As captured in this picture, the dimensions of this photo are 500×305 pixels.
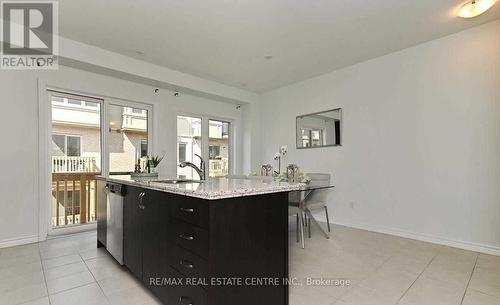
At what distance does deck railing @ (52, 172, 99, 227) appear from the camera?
3609 millimetres

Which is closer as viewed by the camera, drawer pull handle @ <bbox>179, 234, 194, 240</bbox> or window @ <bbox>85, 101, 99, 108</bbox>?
drawer pull handle @ <bbox>179, 234, 194, 240</bbox>

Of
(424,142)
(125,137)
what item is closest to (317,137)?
(424,142)

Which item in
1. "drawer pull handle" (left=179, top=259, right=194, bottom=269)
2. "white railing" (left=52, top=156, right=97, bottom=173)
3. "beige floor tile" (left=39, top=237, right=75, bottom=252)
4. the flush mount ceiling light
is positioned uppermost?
the flush mount ceiling light

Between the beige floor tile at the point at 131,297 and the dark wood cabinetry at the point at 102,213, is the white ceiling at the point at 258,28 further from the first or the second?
the beige floor tile at the point at 131,297

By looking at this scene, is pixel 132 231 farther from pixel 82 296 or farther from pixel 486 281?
pixel 486 281

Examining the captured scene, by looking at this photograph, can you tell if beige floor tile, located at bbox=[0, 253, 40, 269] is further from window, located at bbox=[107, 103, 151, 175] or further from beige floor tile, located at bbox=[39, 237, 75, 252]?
window, located at bbox=[107, 103, 151, 175]

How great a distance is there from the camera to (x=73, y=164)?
373 centimetres

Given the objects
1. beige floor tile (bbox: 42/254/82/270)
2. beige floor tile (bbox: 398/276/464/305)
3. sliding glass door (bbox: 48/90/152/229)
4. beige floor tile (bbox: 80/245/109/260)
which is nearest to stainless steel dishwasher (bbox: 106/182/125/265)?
beige floor tile (bbox: 80/245/109/260)

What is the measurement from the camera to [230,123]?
5820 millimetres

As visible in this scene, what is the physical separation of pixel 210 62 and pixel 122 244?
9.44 ft

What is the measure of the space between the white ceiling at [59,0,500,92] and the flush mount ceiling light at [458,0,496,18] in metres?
0.09

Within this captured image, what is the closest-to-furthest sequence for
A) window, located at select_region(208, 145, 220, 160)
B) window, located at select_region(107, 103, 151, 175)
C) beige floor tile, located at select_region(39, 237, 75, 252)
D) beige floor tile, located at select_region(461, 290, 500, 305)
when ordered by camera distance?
beige floor tile, located at select_region(461, 290, 500, 305), beige floor tile, located at select_region(39, 237, 75, 252), window, located at select_region(107, 103, 151, 175), window, located at select_region(208, 145, 220, 160)

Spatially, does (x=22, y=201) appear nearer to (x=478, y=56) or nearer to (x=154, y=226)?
(x=154, y=226)

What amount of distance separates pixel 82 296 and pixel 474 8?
446 centimetres
